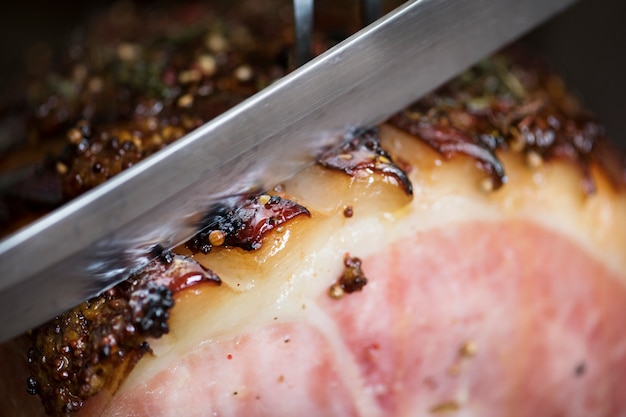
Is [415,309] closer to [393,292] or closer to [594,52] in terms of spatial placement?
[393,292]

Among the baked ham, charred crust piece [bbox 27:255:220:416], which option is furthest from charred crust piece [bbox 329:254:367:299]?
charred crust piece [bbox 27:255:220:416]

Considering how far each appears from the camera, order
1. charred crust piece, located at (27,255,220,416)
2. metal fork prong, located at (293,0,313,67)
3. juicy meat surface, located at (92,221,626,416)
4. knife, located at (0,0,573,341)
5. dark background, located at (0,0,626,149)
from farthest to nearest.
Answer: dark background, located at (0,0,626,149), metal fork prong, located at (293,0,313,67), juicy meat surface, located at (92,221,626,416), charred crust piece, located at (27,255,220,416), knife, located at (0,0,573,341)

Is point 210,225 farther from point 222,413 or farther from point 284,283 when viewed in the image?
point 222,413

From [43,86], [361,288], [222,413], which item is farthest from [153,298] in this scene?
[43,86]

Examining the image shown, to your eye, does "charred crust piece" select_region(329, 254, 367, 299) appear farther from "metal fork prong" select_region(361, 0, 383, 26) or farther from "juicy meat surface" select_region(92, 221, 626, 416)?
"metal fork prong" select_region(361, 0, 383, 26)

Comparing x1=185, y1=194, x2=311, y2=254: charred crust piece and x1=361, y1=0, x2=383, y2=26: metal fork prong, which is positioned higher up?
x1=361, y1=0, x2=383, y2=26: metal fork prong

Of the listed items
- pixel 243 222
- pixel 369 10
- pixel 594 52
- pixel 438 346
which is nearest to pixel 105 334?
pixel 243 222
